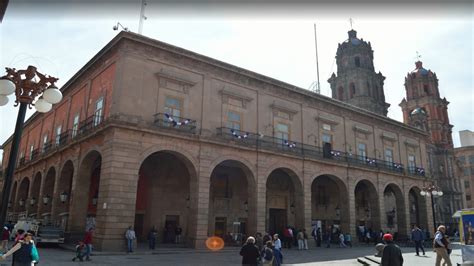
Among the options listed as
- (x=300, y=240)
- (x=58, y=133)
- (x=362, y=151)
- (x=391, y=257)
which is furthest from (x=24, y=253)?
(x=362, y=151)

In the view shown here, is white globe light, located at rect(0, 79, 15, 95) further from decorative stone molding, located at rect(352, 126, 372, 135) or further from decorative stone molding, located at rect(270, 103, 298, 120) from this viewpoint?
decorative stone molding, located at rect(352, 126, 372, 135)

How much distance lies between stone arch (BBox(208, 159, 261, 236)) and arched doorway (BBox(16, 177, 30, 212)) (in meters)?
21.6

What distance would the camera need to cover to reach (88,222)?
21938 mm

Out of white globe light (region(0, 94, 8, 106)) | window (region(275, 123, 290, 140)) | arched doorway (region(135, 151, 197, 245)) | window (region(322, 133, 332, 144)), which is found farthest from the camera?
window (region(322, 133, 332, 144))

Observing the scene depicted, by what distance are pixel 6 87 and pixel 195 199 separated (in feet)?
47.5

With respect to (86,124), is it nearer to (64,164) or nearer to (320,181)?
(64,164)

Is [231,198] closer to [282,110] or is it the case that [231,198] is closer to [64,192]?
[282,110]

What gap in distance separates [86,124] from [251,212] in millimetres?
11729

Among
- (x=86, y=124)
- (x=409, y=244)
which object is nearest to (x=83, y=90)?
(x=86, y=124)

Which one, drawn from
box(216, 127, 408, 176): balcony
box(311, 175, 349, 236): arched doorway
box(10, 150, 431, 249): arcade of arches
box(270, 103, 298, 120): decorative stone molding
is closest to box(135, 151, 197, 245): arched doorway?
box(10, 150, 431, 249): arcade of arches

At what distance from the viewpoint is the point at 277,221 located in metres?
28.2

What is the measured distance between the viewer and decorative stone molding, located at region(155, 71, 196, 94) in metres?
21.0

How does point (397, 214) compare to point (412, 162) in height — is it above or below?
below

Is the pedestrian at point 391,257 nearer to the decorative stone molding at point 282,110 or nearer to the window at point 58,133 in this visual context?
the decorative stone molding at point 282,110
